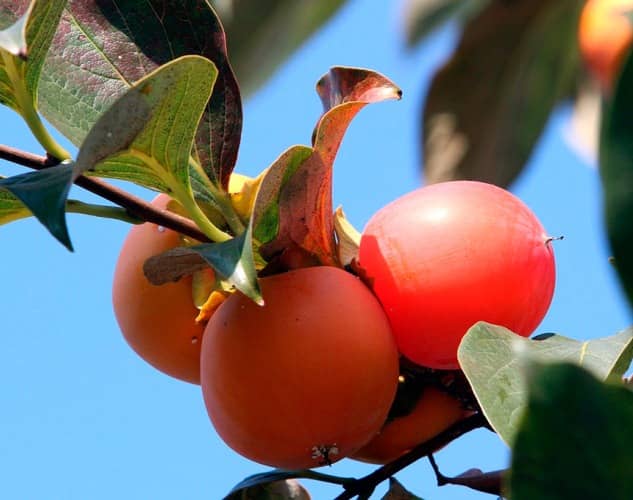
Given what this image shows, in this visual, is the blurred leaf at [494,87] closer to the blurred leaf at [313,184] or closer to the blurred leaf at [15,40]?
the blurred leaf at [313,184]

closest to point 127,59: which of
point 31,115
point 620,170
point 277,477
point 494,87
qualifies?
point 31,115

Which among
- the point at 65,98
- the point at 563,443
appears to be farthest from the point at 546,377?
the point at 65,98

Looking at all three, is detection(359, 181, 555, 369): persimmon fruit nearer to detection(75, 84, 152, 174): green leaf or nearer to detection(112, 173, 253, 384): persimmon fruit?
detection(112, 173, 253, 384): persimmon fruit

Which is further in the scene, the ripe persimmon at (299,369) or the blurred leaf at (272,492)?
the blurred leaf at (272,492)

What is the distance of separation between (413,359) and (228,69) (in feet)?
1.04

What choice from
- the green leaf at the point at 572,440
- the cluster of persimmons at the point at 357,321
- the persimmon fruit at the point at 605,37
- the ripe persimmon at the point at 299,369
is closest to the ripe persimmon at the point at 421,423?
the cluster of persimmons at the point at 357,321

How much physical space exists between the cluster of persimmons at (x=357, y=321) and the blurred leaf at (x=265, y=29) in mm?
120

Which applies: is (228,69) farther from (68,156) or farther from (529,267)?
(529,267)

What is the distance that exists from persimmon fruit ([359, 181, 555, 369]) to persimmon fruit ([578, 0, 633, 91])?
0.64ft

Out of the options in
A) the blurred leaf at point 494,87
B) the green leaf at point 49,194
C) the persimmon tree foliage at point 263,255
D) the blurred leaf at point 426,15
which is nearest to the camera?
the green leaf at point 49,194

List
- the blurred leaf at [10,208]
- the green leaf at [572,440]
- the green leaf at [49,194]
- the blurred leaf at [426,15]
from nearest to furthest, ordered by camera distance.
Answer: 1. the green leaf at [572,440]
2. the green leaf at [49,194]
3. the blurred leaf at [10,208]
4. the blurred leaf at [426,15]

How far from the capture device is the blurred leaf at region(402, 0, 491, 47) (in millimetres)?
1315

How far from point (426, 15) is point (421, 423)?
1.50 ft

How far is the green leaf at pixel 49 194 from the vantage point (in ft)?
2.80
